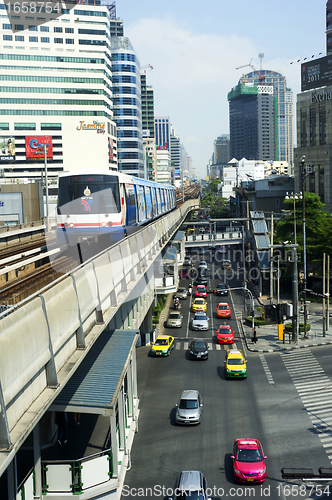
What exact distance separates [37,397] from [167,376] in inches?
995

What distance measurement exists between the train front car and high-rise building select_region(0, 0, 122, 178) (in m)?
91.8

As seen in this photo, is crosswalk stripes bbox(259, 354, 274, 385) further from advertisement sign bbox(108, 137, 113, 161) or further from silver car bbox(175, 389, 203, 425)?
advertisement sign bbox(108, 137, 113, 161)

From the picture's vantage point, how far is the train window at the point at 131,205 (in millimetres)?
23969

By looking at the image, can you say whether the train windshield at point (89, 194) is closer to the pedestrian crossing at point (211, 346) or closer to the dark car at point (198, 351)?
the dark car at point (198, 351)

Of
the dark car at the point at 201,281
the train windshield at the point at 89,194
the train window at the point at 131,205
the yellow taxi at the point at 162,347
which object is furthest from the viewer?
the dark car at the point at 201,281

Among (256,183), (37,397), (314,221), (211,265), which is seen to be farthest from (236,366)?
(256,183)

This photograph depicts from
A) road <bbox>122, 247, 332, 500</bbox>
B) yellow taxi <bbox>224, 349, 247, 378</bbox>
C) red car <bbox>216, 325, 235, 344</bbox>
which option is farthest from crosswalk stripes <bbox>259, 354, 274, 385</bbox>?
red car <bbox>216, 325, 235, 344</bbox>

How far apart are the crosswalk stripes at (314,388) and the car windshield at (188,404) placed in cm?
595

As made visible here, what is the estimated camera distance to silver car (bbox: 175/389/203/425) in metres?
24.2

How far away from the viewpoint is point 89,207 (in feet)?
69.6

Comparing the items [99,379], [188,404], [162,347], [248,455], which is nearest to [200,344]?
[162,347]

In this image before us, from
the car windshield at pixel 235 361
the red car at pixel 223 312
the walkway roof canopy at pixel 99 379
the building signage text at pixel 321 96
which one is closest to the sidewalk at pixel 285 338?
the red car at pixel 223 312

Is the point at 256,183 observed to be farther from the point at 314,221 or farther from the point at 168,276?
the point at 168,276

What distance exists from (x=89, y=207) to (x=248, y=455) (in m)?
12.3
